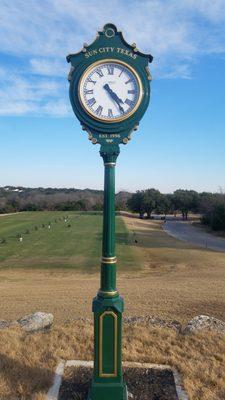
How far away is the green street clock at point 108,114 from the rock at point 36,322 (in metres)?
4.13

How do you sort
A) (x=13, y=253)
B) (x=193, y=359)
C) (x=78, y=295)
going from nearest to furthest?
1. (x=193, y=359)
2. (x=78, y=295)
3. (x=13, y=253)

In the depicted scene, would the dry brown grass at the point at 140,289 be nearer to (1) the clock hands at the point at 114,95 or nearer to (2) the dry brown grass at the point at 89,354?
(2) the dry brown grass at the point at 89,354

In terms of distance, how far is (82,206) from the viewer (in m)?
117

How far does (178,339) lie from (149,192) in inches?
3660

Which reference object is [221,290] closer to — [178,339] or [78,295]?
[78,295]

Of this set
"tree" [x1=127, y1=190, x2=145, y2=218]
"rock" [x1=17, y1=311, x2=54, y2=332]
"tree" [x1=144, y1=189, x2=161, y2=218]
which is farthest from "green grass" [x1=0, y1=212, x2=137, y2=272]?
"tree" [x1=127, y1=190, x2=145, y2=218]

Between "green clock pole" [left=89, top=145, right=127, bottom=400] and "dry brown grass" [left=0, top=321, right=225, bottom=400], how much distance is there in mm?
1021

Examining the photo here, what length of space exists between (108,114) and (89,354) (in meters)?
4.78

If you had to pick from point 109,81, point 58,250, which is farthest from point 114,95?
point 58,250

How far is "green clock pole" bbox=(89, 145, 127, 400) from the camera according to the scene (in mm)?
6594

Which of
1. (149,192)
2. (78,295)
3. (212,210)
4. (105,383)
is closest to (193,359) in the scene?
(105,383)

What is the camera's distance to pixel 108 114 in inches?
260

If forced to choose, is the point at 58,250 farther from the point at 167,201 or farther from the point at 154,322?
the point at 167,201

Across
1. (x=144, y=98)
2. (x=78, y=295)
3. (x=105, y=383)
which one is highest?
(x=144, y=98)
